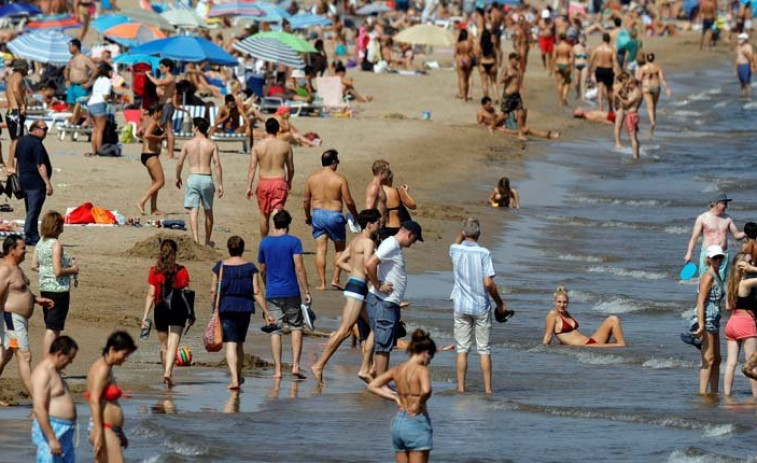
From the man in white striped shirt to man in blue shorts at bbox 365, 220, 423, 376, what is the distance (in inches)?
17.4

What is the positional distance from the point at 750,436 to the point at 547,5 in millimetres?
47386

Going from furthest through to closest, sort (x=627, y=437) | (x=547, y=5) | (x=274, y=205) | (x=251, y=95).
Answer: (x=547, y=5)
(x=251, y=95)
(x=274, y=205)
(x=627, y=437)

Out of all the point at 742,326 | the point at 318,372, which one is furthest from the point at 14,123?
the point at 742,326

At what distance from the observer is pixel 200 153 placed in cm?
1717

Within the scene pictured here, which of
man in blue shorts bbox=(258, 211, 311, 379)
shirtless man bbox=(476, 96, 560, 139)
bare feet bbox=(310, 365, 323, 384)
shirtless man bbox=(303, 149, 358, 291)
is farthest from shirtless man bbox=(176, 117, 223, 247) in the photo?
shirtless man bbox=(476, 96, 560, 139)

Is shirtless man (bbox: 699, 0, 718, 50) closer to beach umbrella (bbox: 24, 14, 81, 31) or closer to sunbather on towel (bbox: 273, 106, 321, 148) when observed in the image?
beach umbrella (bbox: 24, 14, 81, 31)

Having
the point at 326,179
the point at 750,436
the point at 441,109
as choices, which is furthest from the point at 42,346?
the point at 441,109

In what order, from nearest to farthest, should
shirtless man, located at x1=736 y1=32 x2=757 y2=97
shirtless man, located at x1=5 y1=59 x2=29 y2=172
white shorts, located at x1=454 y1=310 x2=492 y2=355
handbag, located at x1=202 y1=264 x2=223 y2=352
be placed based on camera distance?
handbag, located at x1=202 y1=264 x2=223 y2=352, white shorts, located at x1=454 y1=310 x2=492 y2=355, shirtless man, located at x1=5 y1=59 x2=29 y2=172, shirtless man, located at x1=736 y1=32 x2=757 y2=97

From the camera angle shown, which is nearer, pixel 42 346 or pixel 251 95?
pixel 42 346

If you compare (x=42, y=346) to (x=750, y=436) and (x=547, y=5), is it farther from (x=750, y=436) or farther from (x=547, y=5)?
(x=547, y=5)

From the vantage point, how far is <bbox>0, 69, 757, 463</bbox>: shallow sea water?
35.3 ft

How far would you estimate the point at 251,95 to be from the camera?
1145 inches

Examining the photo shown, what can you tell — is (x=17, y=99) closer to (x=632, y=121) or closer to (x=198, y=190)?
(x=198, y=190)

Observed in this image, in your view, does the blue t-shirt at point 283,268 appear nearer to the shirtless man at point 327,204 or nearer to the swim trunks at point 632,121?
the shirtless man at point 327,204
